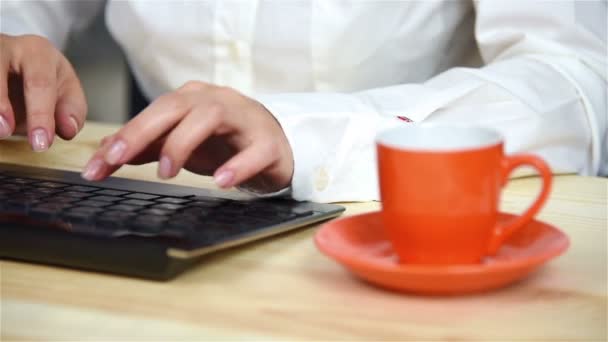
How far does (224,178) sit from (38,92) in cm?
31

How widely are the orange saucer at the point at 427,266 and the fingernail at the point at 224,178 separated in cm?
10

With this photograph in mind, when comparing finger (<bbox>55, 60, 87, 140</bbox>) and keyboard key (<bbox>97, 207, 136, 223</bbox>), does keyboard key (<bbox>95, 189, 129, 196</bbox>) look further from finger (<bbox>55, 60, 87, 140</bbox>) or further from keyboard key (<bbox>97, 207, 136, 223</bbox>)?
finger (<bbox>55, 60, 87, 140</bbox>)

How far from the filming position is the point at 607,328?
19.5 inches

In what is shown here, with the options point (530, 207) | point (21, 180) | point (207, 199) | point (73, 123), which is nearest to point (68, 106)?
point (73, 123)

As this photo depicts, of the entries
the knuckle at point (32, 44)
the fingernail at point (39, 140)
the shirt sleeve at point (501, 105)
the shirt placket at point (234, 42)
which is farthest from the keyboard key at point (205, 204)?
the shirt placket at point (234, 42)

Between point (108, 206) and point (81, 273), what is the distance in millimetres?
82

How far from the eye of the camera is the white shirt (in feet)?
2.83

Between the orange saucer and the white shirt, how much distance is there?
0.60 ft

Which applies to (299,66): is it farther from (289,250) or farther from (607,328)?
(607,328)

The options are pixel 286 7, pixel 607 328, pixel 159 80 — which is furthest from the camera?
pixel 159 80

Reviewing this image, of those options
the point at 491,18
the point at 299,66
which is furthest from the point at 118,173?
the point at 491,18

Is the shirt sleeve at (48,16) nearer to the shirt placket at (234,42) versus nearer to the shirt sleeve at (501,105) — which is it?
the shirt placket at (234,42)

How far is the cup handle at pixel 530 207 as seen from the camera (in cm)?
54

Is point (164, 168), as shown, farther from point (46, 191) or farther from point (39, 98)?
point (39, 98)
